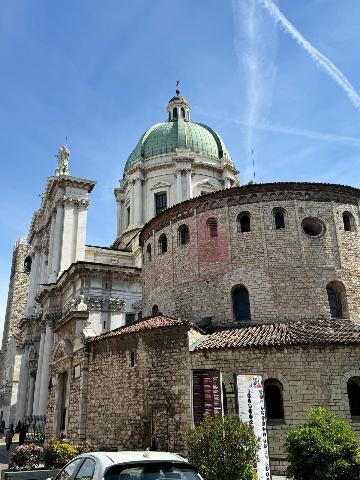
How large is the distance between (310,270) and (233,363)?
21.2 feet

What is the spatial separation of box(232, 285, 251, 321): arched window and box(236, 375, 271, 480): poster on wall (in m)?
8.58

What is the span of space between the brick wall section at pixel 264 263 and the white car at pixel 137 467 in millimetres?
15214

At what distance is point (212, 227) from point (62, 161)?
28.3m

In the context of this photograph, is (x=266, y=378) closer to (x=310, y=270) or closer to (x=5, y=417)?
(x=310, y=270)

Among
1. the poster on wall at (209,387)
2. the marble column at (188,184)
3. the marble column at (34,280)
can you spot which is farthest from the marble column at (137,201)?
the poster on wall at (209,387)

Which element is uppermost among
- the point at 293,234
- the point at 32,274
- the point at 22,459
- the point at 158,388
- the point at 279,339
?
the point at 32,274

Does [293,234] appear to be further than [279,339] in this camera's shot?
Yes

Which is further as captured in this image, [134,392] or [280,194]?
[280,194]

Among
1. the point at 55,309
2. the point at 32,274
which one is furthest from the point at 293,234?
the point at 32,274

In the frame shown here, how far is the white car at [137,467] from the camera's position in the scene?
19.6ft

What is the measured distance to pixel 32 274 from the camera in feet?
171

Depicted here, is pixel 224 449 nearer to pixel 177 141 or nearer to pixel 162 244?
pixel 162 244

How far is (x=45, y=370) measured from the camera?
39500 mm

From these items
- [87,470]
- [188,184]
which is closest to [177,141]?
[188,184]
